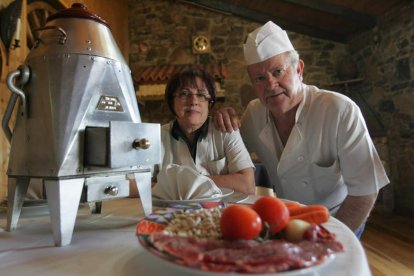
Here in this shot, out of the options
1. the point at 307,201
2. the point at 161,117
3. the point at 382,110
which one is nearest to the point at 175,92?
the point at 307,201

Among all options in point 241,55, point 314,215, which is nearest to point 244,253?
point 314,215

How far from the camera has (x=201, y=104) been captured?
4.13 feet

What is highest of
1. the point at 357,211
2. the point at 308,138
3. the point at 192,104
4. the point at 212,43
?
the point at 212,43

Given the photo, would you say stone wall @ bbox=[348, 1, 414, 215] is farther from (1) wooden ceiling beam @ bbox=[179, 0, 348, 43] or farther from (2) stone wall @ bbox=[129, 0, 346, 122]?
(2) stone wall @ bbox=[129, 0, 346, 122]

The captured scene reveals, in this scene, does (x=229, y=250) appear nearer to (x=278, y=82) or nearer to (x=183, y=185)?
(x=183, y=185)

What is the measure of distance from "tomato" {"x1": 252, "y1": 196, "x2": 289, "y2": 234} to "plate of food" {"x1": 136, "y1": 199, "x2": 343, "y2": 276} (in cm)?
1

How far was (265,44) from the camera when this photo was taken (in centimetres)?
116

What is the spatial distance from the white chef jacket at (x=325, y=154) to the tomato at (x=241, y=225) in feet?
2.52

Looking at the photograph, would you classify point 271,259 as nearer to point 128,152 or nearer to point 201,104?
point 128,152

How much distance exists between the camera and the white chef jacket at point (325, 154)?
1.00 metres

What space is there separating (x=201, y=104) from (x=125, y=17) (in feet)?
12.3

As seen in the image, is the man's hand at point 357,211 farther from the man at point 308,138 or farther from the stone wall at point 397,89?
the stone wall at point 397,89

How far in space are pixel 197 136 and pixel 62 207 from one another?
818 millimetres

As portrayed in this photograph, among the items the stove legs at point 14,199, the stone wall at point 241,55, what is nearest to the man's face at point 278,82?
the stove legs at point 14,199
